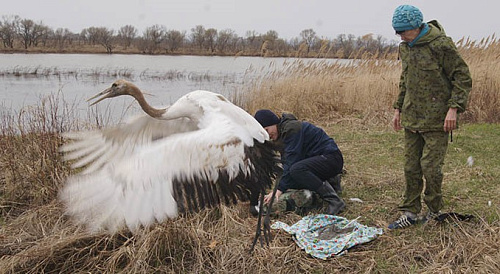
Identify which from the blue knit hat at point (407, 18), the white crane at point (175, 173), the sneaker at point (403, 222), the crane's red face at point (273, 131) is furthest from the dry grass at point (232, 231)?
the blue knit hat at point (407, 18)

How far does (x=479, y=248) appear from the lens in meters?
3.38

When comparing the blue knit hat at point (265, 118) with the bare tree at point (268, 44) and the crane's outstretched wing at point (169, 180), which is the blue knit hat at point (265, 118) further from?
the bare tree at point (268, 44)

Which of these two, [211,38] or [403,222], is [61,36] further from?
[403,222]

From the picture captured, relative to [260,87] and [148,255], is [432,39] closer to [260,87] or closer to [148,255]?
[148,255]

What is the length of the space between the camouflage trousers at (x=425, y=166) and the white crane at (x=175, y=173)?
1.17 metres

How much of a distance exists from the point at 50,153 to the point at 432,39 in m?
3.85

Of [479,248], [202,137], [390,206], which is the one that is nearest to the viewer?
[202,137]

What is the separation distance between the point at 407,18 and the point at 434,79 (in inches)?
20.1

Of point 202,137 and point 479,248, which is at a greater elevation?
point 202,137

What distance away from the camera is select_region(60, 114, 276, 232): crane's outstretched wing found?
2875mm

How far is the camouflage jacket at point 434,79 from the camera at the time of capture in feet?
11.5

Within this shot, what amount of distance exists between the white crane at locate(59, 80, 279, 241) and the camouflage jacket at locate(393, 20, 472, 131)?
1.19m

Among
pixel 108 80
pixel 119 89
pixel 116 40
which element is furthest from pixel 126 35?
pixel 119 89

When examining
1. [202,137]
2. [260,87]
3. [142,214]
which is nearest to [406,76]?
[202,137]
